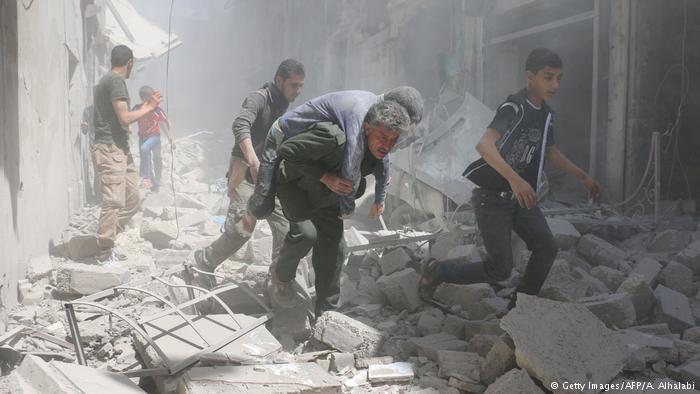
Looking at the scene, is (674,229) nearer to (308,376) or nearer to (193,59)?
(308,376)

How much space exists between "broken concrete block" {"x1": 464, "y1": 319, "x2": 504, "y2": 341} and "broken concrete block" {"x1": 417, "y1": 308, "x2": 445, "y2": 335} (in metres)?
0.26

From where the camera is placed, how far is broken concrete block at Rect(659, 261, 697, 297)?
455 centimetres

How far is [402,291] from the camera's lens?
4.12 metres

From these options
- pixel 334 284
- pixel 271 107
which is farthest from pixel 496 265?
pixel 271 107

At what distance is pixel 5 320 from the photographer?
12.2 ft

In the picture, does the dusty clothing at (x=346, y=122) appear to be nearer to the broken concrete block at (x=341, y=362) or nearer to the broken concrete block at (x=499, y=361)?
the broken concrete block at (x=341, y=362)

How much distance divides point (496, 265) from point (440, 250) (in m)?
1.53

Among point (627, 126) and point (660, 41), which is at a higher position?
point (660, 41)

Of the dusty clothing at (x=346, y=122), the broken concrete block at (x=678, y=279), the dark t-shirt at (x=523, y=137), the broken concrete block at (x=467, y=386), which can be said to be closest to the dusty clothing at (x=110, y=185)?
the dusty clothing at (x=346, y=122)

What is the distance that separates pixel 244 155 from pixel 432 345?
193 centimetres

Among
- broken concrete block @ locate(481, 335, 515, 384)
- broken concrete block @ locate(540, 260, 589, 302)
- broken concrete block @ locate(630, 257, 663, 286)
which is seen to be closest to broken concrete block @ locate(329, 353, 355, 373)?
broken concrete block @ locate(481, 335, 515, 384)

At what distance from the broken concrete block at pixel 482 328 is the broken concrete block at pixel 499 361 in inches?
21.8

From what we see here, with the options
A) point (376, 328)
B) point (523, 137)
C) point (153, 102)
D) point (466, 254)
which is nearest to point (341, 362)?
point (376, 328)

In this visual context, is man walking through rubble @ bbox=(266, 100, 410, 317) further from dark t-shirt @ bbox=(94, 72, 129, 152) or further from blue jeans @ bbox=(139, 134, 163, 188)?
blue jeans @ bbox=(139, 134, 163, 188)
